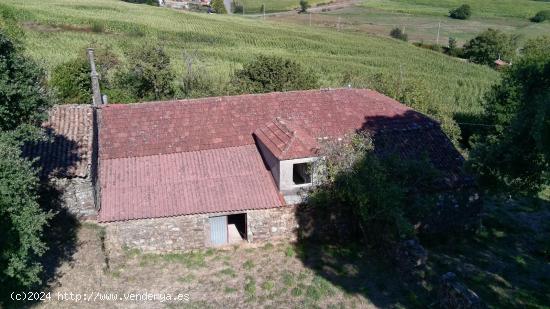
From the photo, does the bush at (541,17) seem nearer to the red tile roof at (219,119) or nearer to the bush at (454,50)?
the bush at (454,50)

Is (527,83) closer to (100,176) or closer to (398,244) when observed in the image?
(398,244)

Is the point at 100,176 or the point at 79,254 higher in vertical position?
the point at 100,176

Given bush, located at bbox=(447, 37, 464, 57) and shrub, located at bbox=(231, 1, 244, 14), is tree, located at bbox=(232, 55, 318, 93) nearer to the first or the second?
bush, located at bbox=(447, 37, 464, 57)

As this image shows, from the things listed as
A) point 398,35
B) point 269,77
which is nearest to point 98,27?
point 269,77

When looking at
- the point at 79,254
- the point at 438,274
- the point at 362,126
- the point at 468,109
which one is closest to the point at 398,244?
the point at 438,274

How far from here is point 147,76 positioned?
119ft

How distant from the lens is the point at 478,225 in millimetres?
22109

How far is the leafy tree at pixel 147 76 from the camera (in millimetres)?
36312

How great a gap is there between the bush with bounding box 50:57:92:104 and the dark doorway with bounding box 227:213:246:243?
61.6 ft

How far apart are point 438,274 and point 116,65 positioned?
3223 cm

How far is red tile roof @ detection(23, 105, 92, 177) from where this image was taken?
20883mm

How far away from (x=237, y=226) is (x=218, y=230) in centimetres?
163

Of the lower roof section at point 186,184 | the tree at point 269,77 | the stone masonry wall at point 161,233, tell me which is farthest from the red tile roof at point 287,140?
the tree at point 269,77

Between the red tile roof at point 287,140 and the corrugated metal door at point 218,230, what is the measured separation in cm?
349
